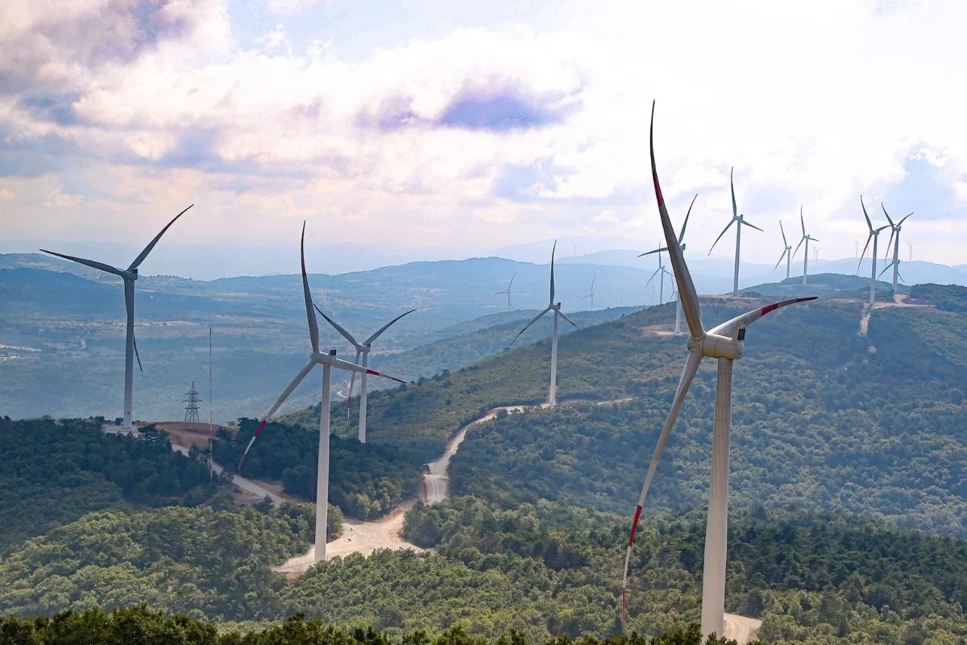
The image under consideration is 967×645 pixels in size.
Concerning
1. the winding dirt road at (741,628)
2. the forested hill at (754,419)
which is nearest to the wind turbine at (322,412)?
the winding dirt road at (741,628)

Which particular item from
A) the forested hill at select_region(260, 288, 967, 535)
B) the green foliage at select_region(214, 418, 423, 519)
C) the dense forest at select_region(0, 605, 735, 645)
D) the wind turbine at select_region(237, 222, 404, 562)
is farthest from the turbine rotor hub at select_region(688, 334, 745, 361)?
the forested hill at select_region(260, 288, 967, 535)

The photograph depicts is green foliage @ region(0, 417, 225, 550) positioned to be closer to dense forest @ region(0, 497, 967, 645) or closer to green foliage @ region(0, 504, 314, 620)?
green foliage @ region(0, 504, 314, 620)

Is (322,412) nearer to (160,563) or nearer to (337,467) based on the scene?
(160,563)

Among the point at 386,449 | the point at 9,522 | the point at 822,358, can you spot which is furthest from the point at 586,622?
the point at 822,358

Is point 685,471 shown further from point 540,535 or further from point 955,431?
point 540,535

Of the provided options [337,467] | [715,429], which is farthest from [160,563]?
[715,429]
